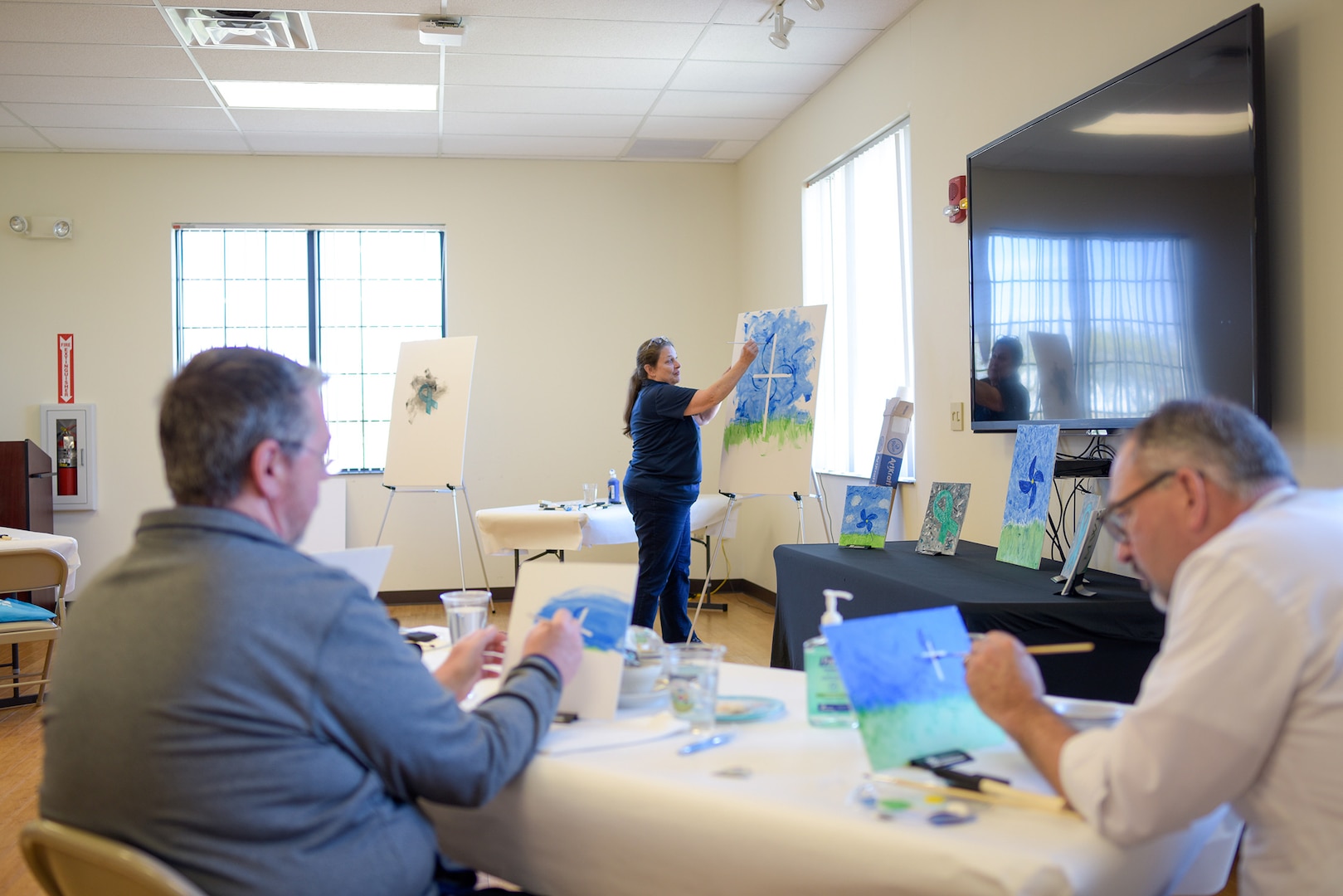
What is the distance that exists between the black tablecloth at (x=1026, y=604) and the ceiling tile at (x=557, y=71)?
291 centimetres

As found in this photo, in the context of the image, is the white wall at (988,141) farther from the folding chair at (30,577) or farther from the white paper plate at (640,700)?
the folding chair at (30,577)

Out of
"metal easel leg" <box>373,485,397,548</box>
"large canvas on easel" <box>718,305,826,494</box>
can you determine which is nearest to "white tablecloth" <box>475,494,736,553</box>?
"large canvas on easel" <box>718,305,826,494</box>

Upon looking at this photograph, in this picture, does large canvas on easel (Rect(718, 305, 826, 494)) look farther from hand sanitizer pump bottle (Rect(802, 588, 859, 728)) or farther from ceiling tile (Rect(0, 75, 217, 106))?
hand sanitizer pump bottle (Rect(802, 588, 859, 728))

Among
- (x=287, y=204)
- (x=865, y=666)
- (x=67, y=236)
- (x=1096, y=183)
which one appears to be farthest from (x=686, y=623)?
(x=67, y=236)

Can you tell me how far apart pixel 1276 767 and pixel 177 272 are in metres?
7.30

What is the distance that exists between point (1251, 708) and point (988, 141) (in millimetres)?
3405

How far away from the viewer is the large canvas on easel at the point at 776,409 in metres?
4.91

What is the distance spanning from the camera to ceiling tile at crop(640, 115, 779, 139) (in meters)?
6.32

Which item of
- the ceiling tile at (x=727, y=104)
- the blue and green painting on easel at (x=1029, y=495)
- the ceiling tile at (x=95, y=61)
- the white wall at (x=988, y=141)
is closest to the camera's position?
the white wall at (x=988, y=141)

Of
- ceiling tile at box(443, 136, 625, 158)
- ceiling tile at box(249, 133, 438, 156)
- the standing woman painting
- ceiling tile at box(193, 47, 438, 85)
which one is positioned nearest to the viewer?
the standing woman painting

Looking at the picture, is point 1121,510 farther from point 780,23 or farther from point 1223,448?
point 780,23

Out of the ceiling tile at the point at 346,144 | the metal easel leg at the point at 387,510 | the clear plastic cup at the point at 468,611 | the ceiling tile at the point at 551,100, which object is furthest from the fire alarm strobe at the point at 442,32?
the clear plastic cup at the point at 468,611

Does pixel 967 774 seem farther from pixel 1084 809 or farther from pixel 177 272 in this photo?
pixel 177 272

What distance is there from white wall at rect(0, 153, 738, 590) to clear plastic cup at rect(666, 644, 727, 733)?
576cm
